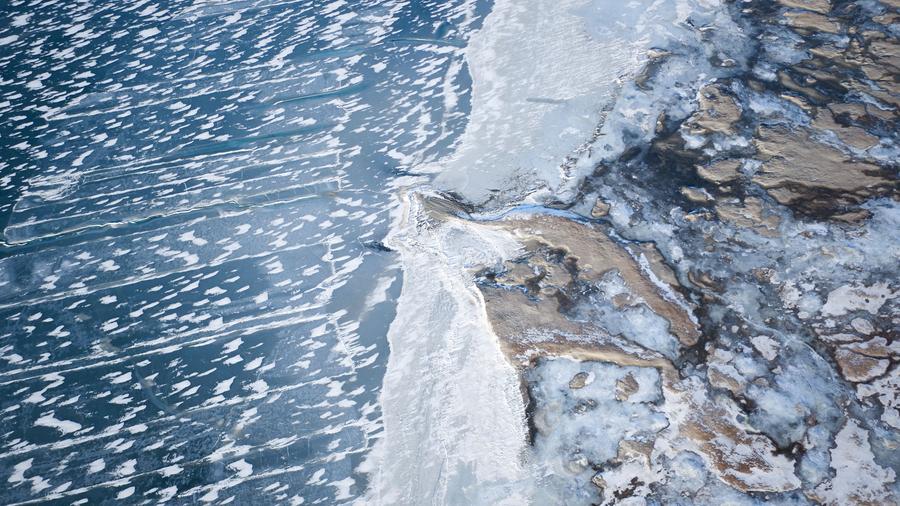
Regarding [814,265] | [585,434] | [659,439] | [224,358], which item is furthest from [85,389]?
[814,265]

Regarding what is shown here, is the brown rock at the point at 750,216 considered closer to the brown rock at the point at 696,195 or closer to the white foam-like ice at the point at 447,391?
the brown rock at the point at 696,195

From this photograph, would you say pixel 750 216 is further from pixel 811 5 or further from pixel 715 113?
pixel 811 5

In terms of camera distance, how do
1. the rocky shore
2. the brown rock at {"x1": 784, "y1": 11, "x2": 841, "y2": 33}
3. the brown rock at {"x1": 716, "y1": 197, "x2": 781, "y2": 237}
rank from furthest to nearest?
the brown rock at {"x1": 784, "y1": 11, "x2": 841, "y2": 33}, the brown rock at {"x1": 716, "y1": 197, "x2": 781, "y2": 237}, the rocky shore

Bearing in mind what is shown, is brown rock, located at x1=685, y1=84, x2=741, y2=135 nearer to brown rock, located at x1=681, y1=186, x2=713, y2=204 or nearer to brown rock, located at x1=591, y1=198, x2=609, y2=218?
brown rock, located at x1=681, y1=186, x2=713, y2=204

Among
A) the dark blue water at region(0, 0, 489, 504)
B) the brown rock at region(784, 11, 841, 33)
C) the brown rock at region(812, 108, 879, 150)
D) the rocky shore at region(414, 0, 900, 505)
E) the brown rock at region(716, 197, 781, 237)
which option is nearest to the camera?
the rocky shore at region(414, 0, 900, 505)

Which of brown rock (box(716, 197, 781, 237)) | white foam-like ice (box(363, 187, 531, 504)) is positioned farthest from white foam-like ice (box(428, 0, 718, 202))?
brown rock (box(716, 197, 781, 237))

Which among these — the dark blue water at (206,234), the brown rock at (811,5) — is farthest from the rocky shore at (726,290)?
the dark blue water at (206,234)

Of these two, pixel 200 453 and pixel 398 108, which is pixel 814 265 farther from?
pixel 200 453

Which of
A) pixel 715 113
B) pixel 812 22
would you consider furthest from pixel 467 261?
pixel 812 22
